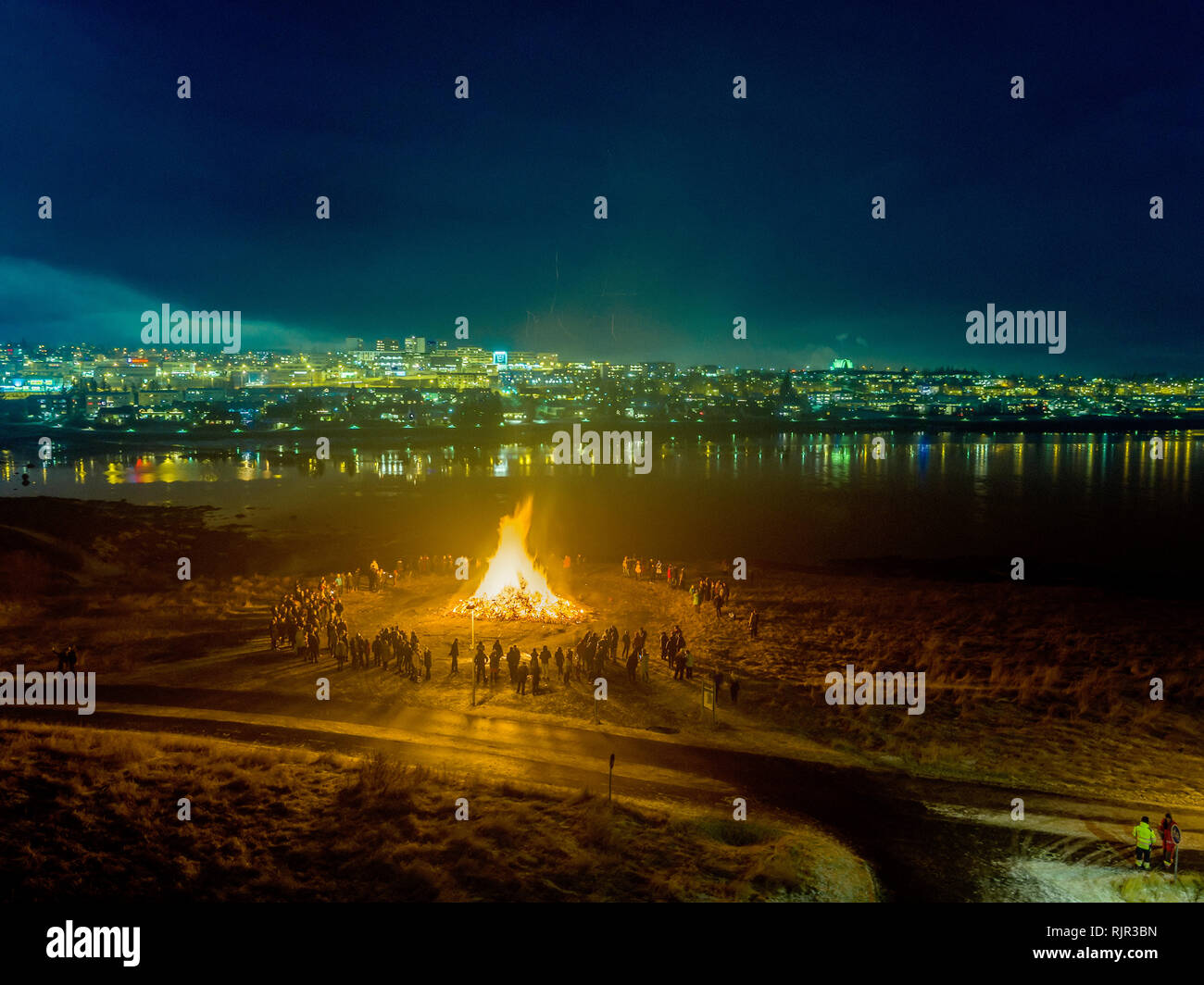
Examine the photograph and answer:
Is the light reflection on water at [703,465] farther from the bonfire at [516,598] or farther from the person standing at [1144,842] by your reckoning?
the person standing at [1144,842]

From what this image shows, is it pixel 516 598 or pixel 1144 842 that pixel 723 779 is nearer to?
pixel 1144 842

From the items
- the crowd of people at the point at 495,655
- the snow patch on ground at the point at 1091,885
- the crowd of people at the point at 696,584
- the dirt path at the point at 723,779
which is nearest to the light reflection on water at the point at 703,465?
the crowd of people at the point at 696,584

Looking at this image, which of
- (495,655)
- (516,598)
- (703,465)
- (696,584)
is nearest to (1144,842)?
(495,655)

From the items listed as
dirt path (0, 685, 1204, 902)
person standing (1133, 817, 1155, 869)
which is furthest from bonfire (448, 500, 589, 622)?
person standing (1133, 817, 1155, 869)

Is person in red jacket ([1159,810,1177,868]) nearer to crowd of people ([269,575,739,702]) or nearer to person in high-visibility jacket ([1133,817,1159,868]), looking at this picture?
person in high-visibility jacket ([1133,817,1159,868])

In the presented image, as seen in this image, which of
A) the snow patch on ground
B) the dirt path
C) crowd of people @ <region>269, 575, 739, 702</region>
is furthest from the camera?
Result: crowd of people @ <region>269, 575, 739, 702</region>

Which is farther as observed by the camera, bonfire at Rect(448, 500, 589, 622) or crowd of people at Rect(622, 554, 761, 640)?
crowd of people at Rect(622, 554, 761, 640)
